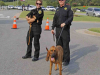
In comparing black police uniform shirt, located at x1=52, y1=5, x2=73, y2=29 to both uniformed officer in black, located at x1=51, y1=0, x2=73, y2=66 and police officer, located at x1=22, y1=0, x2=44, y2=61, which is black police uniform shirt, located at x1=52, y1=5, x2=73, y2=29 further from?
police officer, located at x1=22, y1=0, x2=44, y2=61

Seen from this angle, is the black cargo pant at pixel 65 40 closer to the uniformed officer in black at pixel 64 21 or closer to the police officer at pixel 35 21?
the uniformed officer in black at pixel 64 21

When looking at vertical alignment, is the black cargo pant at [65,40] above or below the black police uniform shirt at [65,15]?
below

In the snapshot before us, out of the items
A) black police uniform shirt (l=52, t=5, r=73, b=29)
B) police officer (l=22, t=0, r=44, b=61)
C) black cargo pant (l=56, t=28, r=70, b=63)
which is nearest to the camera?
black police uniform shirt (l=52, t=5, r=73, b=29)

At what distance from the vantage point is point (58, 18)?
226 inches

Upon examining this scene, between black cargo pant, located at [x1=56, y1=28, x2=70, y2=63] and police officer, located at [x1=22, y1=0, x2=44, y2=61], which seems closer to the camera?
black cargo pant, located at [x1=56, y1=28, x2=70, y2=63]

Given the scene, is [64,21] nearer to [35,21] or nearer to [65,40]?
[65,40]

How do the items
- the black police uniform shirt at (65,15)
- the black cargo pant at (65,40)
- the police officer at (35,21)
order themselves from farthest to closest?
the police officer at (35,21)
the black cargo pant at (65,40)
the black police uniform shirt at (65,15)

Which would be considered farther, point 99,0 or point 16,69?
point 99,0

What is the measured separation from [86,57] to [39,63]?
1957 millimetres

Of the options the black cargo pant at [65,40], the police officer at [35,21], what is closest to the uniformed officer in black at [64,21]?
the black cargo pant at [65,40]

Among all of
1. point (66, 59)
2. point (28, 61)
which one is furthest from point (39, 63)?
point (66, 59)

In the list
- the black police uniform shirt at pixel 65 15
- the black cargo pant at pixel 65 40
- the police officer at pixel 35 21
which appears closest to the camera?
the black police uniform shirt at pixel 65 15

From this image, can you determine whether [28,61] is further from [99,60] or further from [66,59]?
[99,60]

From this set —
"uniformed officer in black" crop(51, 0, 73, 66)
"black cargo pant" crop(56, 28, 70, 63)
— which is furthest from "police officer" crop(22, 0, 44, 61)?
"black cargo pant" crop(56, 28, 70, 63)
